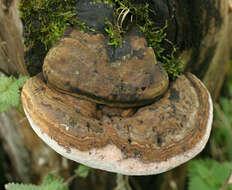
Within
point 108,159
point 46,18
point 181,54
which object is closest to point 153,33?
point 181,54

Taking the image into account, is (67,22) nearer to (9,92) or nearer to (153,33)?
(153,33)

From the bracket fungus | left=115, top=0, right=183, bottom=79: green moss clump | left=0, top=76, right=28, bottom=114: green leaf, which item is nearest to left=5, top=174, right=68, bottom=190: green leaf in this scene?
left=0, top=76, right=28, bottom=114: green leaf

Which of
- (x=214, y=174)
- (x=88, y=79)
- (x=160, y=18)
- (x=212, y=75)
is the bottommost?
(x=214, y=174)

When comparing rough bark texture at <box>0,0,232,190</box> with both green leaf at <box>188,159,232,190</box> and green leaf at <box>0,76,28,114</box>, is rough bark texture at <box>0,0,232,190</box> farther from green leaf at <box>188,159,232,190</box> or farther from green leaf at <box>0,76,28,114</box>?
green leaf at <box>188,159,232,190</box>

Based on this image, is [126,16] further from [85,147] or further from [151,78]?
[85,147]

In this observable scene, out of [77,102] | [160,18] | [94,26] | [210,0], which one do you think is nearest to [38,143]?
[77,102]
